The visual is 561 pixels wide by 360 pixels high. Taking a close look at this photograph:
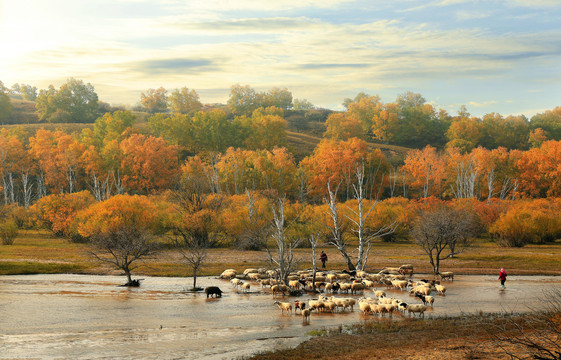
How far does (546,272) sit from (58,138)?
12259 cm

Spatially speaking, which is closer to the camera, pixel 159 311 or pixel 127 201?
pixel 159 311

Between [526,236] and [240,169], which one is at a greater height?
[240,169]

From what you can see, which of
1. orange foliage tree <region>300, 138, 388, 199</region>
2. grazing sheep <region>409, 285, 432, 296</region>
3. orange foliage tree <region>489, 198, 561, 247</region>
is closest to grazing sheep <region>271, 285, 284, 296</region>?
grazing sheep <region>409, 285, 432, 296</region>

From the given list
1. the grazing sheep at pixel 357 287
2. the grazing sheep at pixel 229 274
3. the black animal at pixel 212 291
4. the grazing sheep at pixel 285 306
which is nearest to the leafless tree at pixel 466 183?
the grazing sheep at pixel 229 274

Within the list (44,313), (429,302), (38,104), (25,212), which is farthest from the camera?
(38,104)

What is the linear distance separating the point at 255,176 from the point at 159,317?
272ft

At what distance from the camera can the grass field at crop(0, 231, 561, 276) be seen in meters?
51.6

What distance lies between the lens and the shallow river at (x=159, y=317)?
23.4m

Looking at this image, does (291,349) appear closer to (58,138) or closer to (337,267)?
(337,267)

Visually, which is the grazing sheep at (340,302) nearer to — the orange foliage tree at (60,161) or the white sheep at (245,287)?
the white sheep at (245,287)

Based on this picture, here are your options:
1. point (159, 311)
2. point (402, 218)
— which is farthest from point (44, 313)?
point (402, 218)

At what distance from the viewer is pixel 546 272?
50469mm

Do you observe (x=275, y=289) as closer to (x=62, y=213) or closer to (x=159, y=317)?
(x=159, y=317)

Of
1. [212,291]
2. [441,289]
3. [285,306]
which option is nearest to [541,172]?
[441,289]
